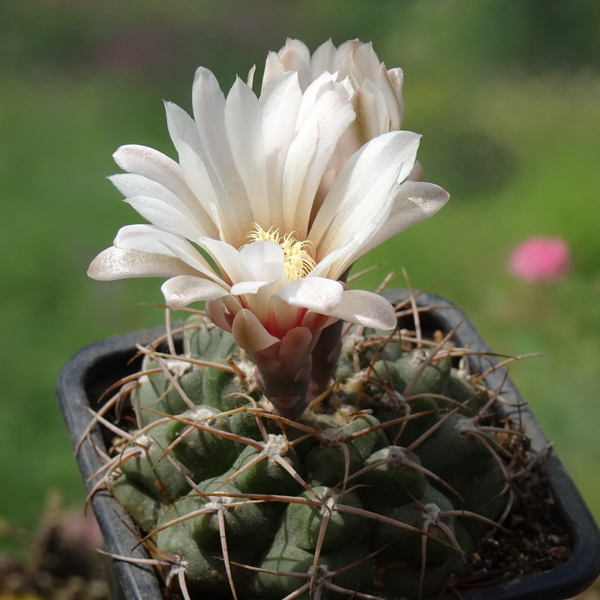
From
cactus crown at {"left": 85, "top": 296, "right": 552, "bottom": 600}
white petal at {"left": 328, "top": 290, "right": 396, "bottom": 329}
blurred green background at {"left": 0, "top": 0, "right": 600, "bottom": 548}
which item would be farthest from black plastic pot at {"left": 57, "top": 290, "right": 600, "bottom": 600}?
blurred green background at {"left": 0, "top": 0, "right": 600, "bottom": 548}

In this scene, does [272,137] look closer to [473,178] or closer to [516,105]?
[473,178]

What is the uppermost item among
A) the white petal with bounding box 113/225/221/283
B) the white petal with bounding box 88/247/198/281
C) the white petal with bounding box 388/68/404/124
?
the white petal with bounding box 388/68/404/124

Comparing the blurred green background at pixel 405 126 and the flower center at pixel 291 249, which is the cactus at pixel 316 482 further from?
the blurred green background at pixel 405 126

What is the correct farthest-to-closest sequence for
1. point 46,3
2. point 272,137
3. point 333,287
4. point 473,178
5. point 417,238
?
point 46,3
point 473,178
point 417,238
point 272,137
point 333,287

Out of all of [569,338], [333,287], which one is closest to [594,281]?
[569,338]

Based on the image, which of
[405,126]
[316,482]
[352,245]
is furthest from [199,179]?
[405,126]

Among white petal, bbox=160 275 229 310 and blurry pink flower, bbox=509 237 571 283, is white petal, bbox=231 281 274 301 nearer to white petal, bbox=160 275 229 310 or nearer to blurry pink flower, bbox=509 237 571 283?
white petal, bbox=160 275 229 310

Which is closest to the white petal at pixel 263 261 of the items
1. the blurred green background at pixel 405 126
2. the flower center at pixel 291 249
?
the flower center at pixel 291 249

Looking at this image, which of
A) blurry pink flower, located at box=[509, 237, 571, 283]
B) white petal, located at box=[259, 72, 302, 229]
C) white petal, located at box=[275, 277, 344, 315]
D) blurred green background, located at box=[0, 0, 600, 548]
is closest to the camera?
white petal, located at box=[275, 277, 344, 315]
